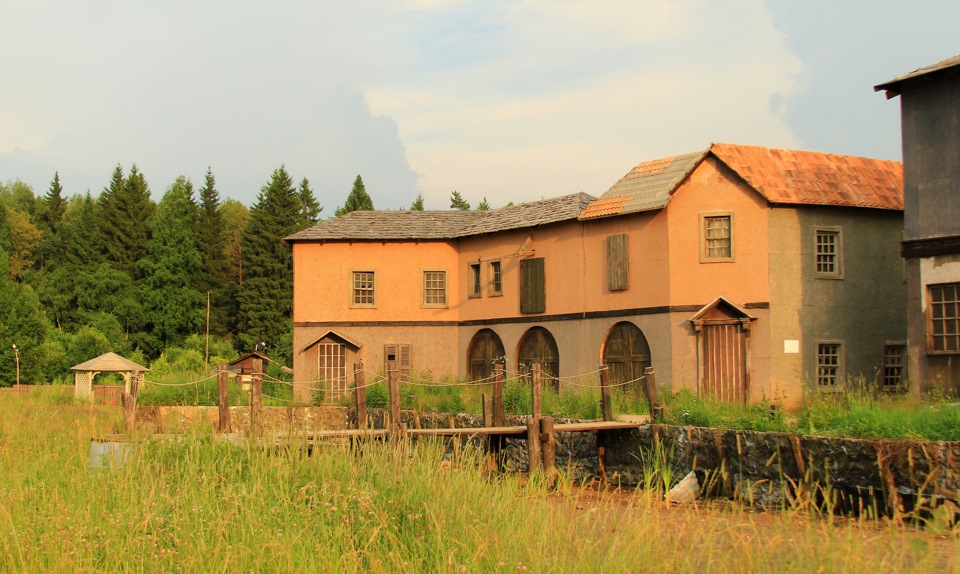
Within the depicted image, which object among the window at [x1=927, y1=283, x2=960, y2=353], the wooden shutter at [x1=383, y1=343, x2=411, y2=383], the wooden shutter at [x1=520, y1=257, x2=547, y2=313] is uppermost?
the wooden shutter at [x1=520, y1=257, x2=547, y2=313]

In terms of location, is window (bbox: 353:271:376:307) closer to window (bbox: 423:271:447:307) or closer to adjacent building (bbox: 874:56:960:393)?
window (bbox: 423:271:447:307)

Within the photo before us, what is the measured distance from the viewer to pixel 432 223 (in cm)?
3416

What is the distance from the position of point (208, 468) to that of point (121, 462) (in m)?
1.10

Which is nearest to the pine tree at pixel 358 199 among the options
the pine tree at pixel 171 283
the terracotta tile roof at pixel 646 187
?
the pine tree at pixel 171 283

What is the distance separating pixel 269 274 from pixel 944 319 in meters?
47.1

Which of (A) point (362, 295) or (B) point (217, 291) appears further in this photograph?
(B) point (217, 291)

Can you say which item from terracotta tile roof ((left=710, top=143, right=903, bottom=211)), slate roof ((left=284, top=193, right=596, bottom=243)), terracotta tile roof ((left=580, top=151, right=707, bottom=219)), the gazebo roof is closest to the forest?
the gazebo roof

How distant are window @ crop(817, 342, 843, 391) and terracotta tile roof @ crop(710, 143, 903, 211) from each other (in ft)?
11.9

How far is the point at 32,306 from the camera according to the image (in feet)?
175

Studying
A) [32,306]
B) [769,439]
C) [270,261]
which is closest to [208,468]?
[769,439]

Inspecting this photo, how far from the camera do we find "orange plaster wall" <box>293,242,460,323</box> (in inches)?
1293

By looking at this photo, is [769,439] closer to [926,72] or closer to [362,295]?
[926,72]

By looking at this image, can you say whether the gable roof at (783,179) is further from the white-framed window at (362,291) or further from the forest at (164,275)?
the forest at (164,275)

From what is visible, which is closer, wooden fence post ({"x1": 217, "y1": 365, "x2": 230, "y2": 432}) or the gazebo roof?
wooden fence post ({"x1": 217, "y1": 365, "x2": 230, "y2": 432})
